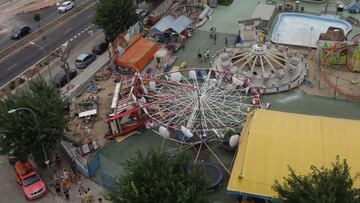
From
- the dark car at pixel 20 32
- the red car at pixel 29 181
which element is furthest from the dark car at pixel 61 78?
the dark car at pixel 20 32

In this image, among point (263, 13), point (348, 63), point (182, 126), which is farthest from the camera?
point (263, 13)

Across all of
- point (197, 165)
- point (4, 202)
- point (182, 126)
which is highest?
point (197, 165)

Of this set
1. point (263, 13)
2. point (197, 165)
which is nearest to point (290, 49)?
point (263, 13)

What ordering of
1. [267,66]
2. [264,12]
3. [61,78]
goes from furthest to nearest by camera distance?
[264,12] < [61,78] < [267,66]

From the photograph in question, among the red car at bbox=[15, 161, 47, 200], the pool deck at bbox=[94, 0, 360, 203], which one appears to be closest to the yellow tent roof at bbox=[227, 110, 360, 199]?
the pool deck at bbox=[94, 0, 360, 203]

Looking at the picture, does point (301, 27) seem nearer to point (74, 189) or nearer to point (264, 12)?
point (264, 12)

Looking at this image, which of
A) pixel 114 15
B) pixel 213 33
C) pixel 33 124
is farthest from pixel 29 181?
pixel 213 33

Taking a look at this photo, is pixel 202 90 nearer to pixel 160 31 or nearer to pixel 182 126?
pixel 182 126
